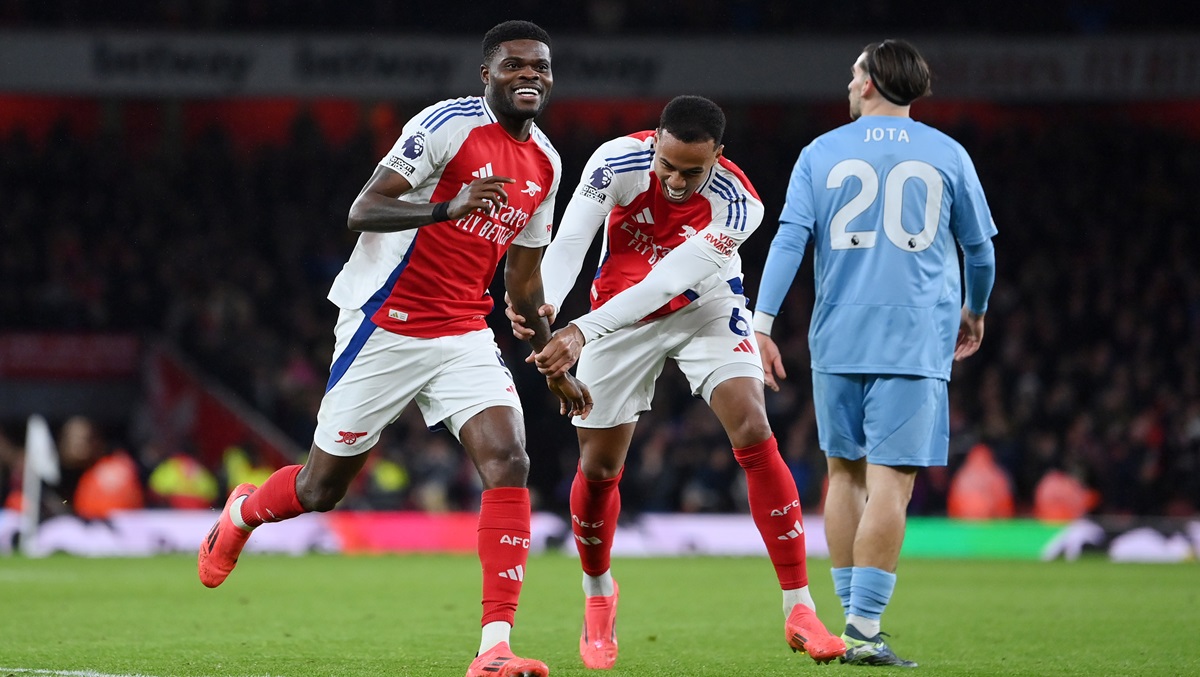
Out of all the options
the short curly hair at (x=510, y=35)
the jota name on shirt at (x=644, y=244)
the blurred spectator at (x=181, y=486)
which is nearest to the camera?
the short curly hair at (x=510, y=35)

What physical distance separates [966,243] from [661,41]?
1592 centimetres

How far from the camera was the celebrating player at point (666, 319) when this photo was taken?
575 centimetres

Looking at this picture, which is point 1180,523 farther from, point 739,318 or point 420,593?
point 739,318

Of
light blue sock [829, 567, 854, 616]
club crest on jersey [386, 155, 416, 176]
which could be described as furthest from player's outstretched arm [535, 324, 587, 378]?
light blue sock [829, 567, 854, 616]

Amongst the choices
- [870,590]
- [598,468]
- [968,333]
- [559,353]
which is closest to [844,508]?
[870,590]

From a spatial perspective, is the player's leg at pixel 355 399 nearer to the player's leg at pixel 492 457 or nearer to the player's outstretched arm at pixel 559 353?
the player's leg at pixel 492 457

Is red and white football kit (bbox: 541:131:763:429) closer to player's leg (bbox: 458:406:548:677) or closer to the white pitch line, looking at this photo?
player's leg (bbox: 458:406:548:677)

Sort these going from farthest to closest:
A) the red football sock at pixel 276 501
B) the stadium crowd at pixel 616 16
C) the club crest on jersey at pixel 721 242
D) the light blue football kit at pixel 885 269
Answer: the stadium crowd at pixel 616 16 < the club crest on jersey at pixel 721 242 < the red football sock at pixel 276 501 < the light blue football kit at pixel 885 269

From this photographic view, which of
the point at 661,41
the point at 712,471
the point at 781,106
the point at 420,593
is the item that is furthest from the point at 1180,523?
the point at 781,106

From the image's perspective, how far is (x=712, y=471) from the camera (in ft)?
55.1

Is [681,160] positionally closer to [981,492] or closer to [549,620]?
[549,620]

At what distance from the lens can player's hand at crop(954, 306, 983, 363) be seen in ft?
20.5

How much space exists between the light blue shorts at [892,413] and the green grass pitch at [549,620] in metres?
0.79

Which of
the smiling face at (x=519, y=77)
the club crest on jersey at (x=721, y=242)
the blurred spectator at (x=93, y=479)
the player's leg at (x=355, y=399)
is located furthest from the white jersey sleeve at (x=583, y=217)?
the blurred spectator at (x=93, y=479)
